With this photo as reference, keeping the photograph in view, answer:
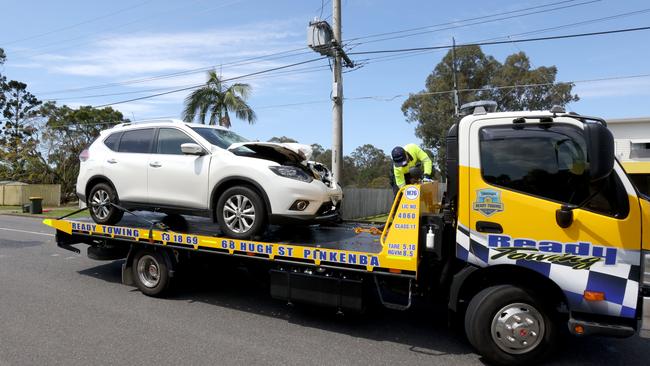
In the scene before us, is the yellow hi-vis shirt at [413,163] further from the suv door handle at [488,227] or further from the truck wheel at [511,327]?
the truck wheel at [511,327]

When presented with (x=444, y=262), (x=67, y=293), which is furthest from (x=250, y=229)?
(x=67, y=293)

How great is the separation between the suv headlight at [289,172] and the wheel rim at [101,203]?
298 centimetres

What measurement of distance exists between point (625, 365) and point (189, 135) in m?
5.57

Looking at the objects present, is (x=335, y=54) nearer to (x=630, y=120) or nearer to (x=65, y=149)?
(x=630, y=120)

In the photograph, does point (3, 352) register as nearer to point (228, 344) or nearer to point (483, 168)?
point (228, 344)

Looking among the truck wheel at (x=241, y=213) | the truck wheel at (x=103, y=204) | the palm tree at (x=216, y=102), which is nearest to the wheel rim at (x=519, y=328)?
the truck wheel at (x=241, y=213)

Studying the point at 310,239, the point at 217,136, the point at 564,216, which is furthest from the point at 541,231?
the point at 217,136

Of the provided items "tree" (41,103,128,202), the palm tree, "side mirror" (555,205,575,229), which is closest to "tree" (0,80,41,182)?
"tree" (41,103,128,202)

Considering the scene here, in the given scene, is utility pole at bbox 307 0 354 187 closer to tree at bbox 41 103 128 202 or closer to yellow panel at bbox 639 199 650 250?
yellow panel at bbox 639 199 650 250

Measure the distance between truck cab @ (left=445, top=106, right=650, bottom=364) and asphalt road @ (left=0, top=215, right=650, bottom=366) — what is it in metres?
0.59

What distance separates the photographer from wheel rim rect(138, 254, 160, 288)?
250 inches

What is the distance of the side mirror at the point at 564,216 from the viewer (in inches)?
149

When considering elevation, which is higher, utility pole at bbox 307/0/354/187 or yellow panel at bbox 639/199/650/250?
utility pole at bbox 307/0/354/187

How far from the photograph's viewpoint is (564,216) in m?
3.80
